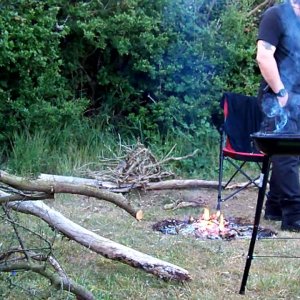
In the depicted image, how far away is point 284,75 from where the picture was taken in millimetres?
5992

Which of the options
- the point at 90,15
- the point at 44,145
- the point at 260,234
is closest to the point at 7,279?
the point at 260,234

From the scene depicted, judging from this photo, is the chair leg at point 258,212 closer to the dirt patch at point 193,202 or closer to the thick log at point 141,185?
the dirt patch at point 193,202

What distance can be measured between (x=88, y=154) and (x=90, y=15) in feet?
4.49

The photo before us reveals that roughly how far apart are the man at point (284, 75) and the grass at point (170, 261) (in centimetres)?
26

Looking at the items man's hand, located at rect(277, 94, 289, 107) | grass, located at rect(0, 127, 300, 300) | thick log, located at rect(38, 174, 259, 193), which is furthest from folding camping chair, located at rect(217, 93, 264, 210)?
man's hand, located at rect(277, 94, 289, 107)

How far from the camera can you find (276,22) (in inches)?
227

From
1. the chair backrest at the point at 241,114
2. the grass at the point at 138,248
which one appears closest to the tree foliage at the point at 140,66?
the grass at the point at 138,248

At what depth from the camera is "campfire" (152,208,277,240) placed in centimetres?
568

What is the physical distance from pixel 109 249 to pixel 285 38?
218cm

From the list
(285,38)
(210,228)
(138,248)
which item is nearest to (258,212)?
(138,248)

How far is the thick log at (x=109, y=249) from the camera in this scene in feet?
14.7

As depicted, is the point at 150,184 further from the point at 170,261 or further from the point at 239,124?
the point at 170,261

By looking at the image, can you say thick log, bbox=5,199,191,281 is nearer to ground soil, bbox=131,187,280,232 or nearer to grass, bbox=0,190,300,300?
grass, bbox=0,190,300,300

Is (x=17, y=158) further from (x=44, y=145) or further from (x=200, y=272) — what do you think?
(x=200, y=272)
